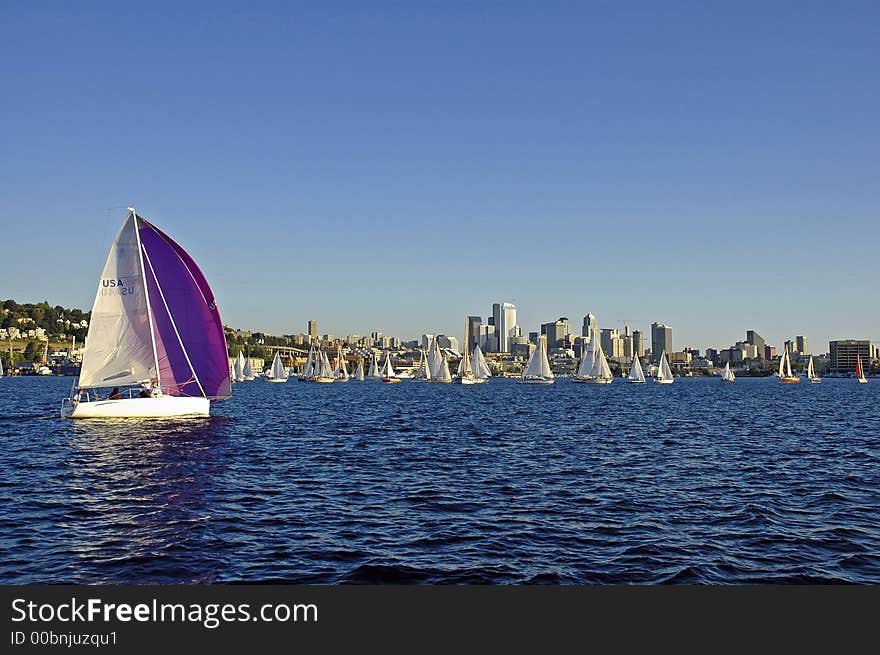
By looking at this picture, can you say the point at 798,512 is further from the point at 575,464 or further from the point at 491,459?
the point at 491,459

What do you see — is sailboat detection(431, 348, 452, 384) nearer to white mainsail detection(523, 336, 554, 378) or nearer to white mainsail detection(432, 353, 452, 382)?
white mainsail detection(432, 353, 452, 382)

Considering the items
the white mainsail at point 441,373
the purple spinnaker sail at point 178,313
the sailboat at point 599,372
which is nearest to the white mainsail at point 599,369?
the sailboat at point 599,372

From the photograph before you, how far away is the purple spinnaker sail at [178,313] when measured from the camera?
49.8 metres

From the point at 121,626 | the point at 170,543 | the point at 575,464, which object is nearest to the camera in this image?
the point at 121,626

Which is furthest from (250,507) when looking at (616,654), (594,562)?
(616,654)

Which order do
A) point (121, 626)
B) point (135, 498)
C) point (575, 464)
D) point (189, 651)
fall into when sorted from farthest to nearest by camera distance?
point (575, 464) < point (135, 498) < point (121, 626) < point (189, 651)

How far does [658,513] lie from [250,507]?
12301mm

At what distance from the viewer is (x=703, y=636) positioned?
1037 cm

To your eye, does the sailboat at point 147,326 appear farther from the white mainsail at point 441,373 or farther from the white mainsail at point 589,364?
the white mainsail at point 589,364

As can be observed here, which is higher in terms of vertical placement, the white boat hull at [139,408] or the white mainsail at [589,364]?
the white mainsail at [589,364]

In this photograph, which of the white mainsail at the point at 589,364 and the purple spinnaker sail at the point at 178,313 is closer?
the purple spinnaker sail at the point at 178,313

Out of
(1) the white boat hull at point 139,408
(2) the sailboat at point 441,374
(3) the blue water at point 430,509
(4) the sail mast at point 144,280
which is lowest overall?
(3) the blue water at point 430,509

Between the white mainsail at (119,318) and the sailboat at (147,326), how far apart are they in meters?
0.06

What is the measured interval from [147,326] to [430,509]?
Result: 108 ft
